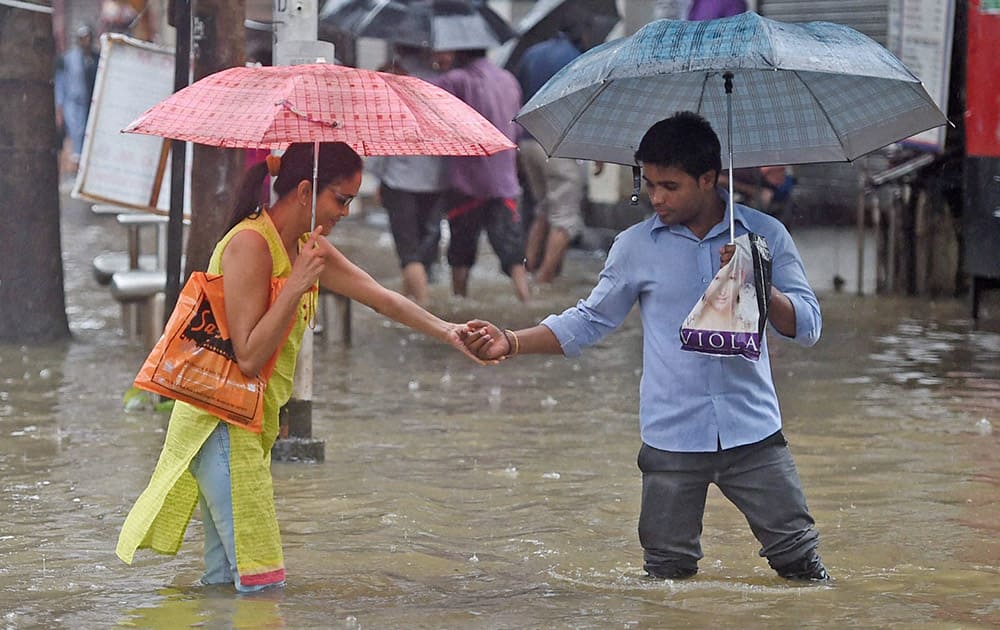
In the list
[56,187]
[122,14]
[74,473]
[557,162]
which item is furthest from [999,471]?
[122,14]

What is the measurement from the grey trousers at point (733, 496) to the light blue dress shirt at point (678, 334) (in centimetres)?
5

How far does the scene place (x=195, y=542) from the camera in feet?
19.8

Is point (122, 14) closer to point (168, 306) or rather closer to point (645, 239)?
point (168, 306)

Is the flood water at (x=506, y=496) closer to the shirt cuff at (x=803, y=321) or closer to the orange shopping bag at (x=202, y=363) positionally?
the orange shopping bag at (x=202, y=363)

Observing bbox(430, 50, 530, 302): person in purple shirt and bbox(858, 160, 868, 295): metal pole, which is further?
bbox(858, 160, 868, 295): metal pole

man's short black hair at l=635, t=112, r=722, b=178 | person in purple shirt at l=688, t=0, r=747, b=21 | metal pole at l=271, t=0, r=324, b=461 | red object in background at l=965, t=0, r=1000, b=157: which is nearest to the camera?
man's short black hair at l=635, t=112, r=722, b=178

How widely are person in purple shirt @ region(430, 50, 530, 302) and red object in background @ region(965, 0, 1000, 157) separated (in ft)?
10.9

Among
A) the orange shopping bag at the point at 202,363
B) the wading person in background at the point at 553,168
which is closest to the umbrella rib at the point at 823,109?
the orange shopping bag at the point at 202,363

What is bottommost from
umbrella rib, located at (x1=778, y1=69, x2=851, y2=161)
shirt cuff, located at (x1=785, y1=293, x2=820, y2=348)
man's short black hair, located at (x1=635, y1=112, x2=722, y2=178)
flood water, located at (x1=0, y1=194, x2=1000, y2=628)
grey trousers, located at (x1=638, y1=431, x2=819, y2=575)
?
flood water, located at (x1=0, y1=194, x2=1000, y2=628)

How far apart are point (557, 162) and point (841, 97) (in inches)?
368

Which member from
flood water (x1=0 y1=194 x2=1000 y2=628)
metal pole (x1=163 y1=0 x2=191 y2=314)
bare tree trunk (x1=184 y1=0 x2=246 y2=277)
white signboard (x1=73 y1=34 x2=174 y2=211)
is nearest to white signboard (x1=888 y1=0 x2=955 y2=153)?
flood water (x1=0 y1=194 x2=1000 y2=628)

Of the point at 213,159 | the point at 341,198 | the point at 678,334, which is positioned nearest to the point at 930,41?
the point at 213,159

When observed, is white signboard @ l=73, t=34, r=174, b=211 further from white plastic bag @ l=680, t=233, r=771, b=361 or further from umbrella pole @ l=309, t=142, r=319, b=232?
white plastic bag @ l=680, t=233, r=771, b=361

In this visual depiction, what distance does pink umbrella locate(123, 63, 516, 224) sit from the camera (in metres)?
4.99
